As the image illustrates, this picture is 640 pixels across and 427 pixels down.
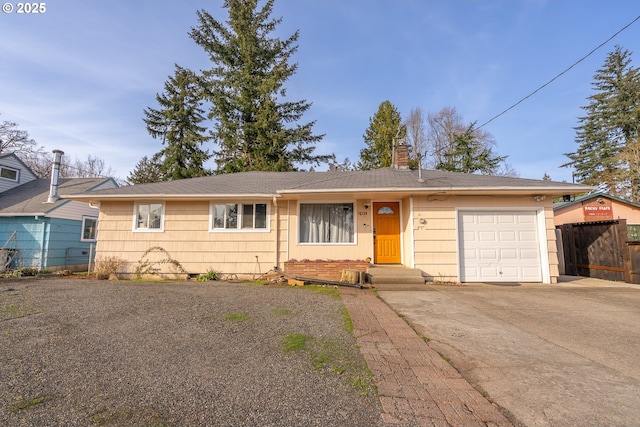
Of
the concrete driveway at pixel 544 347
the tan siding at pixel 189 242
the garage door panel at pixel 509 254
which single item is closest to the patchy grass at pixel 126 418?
the concrete driveway at pixel 544 347

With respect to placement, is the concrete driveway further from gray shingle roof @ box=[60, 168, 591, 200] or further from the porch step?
gray shingle roof @ box=[60, 168, 591, 200]

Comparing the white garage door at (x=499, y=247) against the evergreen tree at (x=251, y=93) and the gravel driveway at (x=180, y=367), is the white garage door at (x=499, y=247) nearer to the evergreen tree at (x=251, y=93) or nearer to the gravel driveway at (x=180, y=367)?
the gravel driveway at (x=180, y=367)

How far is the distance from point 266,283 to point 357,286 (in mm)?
2750

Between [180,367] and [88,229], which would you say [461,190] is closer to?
[180,367]

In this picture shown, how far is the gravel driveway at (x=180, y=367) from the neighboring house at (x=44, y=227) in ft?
30.2

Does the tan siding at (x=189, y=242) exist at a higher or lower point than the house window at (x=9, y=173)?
lower

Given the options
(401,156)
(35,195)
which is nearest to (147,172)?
(35,195)

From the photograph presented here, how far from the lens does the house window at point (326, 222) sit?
903 cm

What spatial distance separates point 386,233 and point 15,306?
28.5 feet

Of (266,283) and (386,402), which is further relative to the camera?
(266,283)

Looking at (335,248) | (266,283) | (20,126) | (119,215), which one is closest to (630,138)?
(335,248)

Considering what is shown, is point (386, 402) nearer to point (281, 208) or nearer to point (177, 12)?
point (281, 208)

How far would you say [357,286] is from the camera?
7.40m

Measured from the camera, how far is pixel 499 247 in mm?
8297
